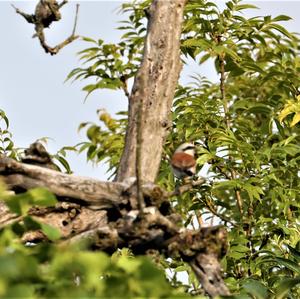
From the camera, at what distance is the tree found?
294 centimetres

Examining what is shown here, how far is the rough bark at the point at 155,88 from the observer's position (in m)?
4.86

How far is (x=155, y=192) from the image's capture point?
4391mm

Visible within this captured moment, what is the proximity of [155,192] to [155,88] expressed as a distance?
3.25ft

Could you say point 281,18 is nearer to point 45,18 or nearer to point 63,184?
point 45,18

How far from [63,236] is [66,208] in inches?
10.3

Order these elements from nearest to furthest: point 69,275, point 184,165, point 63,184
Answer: point 69,275 → point 63,184 → point 184,165

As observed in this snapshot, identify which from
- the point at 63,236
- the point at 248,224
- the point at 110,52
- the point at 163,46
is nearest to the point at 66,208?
the point at 63,236

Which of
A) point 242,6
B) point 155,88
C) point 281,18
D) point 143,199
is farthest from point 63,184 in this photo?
point 281,18

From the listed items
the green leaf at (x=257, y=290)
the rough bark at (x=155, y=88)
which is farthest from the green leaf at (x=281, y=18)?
the green leaf at (x=257, y=290)

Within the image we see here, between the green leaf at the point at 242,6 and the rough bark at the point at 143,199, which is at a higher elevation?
the green leaf at the point at 242,6

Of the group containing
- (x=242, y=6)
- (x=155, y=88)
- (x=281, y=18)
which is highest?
(x=242, y=6)

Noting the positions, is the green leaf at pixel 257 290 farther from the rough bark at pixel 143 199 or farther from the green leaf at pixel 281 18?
the green leaf at pixel 281 18

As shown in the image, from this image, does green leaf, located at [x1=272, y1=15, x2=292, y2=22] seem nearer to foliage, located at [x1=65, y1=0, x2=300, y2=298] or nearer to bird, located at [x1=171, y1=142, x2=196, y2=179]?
foliage, located at [x1=65, y1=0, x2=300, y2=298]

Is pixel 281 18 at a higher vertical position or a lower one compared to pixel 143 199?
higher
